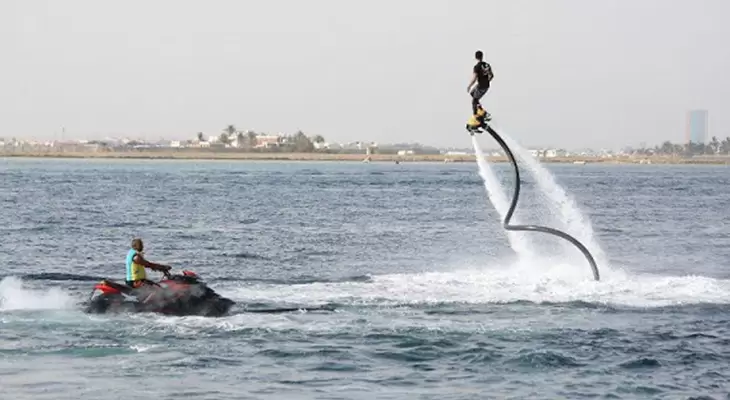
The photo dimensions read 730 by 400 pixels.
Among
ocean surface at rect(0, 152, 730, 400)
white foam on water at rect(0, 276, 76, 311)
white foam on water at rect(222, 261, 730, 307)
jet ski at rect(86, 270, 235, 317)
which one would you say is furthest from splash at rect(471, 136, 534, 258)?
white foam on water at rect(0, 276, 76, 311)

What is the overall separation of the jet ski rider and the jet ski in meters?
0.15

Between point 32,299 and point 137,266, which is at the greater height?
point 137,266

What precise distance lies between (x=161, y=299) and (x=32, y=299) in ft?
16.8

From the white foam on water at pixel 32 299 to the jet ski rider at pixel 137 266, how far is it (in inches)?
106

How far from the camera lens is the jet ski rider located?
1190 inches

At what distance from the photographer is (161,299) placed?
2998 centimetres

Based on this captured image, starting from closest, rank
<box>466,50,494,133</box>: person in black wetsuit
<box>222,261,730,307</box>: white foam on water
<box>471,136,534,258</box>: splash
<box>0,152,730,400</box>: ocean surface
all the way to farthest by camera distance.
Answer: <box>0,152,730,400</box>: ocean surface < <box>466,50,494,133</box>: person in black wetsuit < <box>222,261,730,307</box>: white foam on water < <box>471,136,534,258</box>: splash

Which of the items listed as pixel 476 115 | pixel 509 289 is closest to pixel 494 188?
pixel 509 289

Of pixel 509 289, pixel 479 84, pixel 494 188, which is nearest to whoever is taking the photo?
pixel 479 84

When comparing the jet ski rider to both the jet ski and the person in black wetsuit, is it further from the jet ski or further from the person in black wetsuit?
the person in black wetsuit

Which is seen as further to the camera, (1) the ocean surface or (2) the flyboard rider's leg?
(2) the flyboard rider's leg

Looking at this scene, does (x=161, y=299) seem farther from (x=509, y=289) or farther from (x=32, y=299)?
(x=509, y=289)

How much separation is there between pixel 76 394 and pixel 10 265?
24141 millimetres

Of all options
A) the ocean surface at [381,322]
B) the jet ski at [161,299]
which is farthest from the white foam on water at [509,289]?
the jet ski at [161,299]
